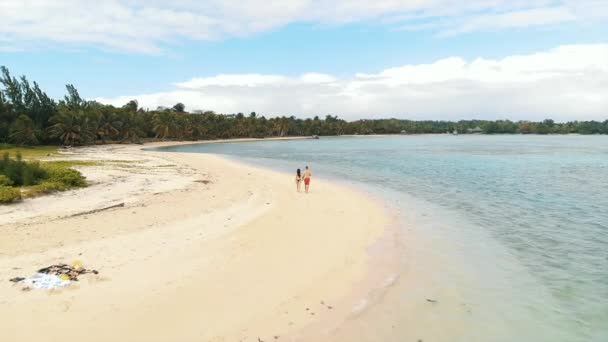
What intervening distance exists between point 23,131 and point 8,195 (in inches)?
2143

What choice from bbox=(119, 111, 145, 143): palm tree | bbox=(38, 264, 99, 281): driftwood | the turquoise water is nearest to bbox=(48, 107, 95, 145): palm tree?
bbox=(119, 111, 145, 143): palm tree

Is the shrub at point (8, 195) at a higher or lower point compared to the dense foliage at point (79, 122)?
lower

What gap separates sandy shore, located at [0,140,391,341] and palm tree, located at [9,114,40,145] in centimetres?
5270

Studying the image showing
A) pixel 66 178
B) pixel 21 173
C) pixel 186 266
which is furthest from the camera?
pixel 66 178

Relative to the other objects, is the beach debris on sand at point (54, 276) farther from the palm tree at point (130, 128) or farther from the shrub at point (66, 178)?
the palm tree at point (130, 128)

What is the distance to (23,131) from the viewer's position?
2382 inches

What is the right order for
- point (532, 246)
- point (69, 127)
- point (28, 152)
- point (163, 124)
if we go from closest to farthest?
point (532, 246) < point (28, 152) < point (69, 127) < point (163, 124)

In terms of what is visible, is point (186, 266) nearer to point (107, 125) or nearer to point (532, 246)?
point (532, 246)

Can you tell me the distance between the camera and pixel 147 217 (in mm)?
14859

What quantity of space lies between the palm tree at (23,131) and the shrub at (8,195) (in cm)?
5337

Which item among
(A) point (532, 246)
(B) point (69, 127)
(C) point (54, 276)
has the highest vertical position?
(B) point (69, 127)

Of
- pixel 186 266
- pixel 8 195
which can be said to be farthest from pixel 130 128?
pixel 186 266

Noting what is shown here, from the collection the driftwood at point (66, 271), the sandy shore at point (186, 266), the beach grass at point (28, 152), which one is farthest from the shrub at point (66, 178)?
the beach grass at point (28, 152)

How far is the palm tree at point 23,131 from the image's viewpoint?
60.1 metres
